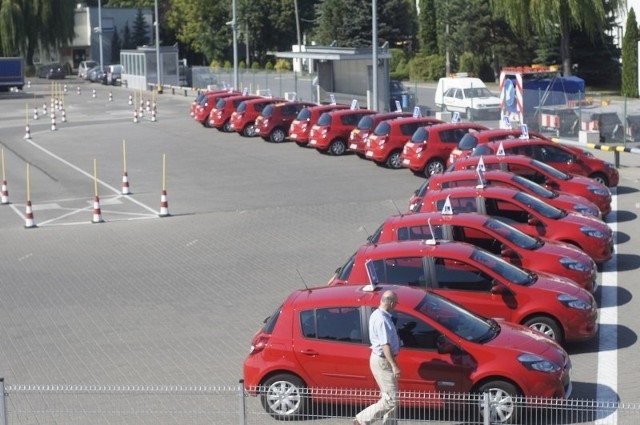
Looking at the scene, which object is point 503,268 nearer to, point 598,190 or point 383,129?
point 598,190

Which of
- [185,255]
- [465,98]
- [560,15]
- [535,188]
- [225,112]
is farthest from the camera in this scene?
[560,15]

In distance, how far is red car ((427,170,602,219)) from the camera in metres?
20.0

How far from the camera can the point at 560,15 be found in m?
57.4

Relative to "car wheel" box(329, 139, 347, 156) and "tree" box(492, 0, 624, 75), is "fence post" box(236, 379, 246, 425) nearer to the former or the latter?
"car wheel" box(329, 139, 347, 156)

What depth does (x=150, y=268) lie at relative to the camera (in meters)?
20.3

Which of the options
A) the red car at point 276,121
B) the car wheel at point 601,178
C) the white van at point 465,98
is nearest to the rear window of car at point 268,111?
the red car at point 276,121

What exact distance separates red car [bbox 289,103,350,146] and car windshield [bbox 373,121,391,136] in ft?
17.2

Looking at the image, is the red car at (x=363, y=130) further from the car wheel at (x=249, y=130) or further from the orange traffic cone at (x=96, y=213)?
the orange traffic cone at (x=96, y=213)

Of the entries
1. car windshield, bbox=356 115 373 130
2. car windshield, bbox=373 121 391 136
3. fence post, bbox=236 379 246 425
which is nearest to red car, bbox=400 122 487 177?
car windshield, bbox=373 121 391 136

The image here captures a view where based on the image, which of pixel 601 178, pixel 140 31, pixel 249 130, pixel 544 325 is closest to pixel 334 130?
pixel 249 130

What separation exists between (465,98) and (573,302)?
36726mm

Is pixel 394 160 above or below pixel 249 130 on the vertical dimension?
below

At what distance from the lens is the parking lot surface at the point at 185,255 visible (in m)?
14.3

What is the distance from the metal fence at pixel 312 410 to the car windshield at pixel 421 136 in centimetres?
1929
